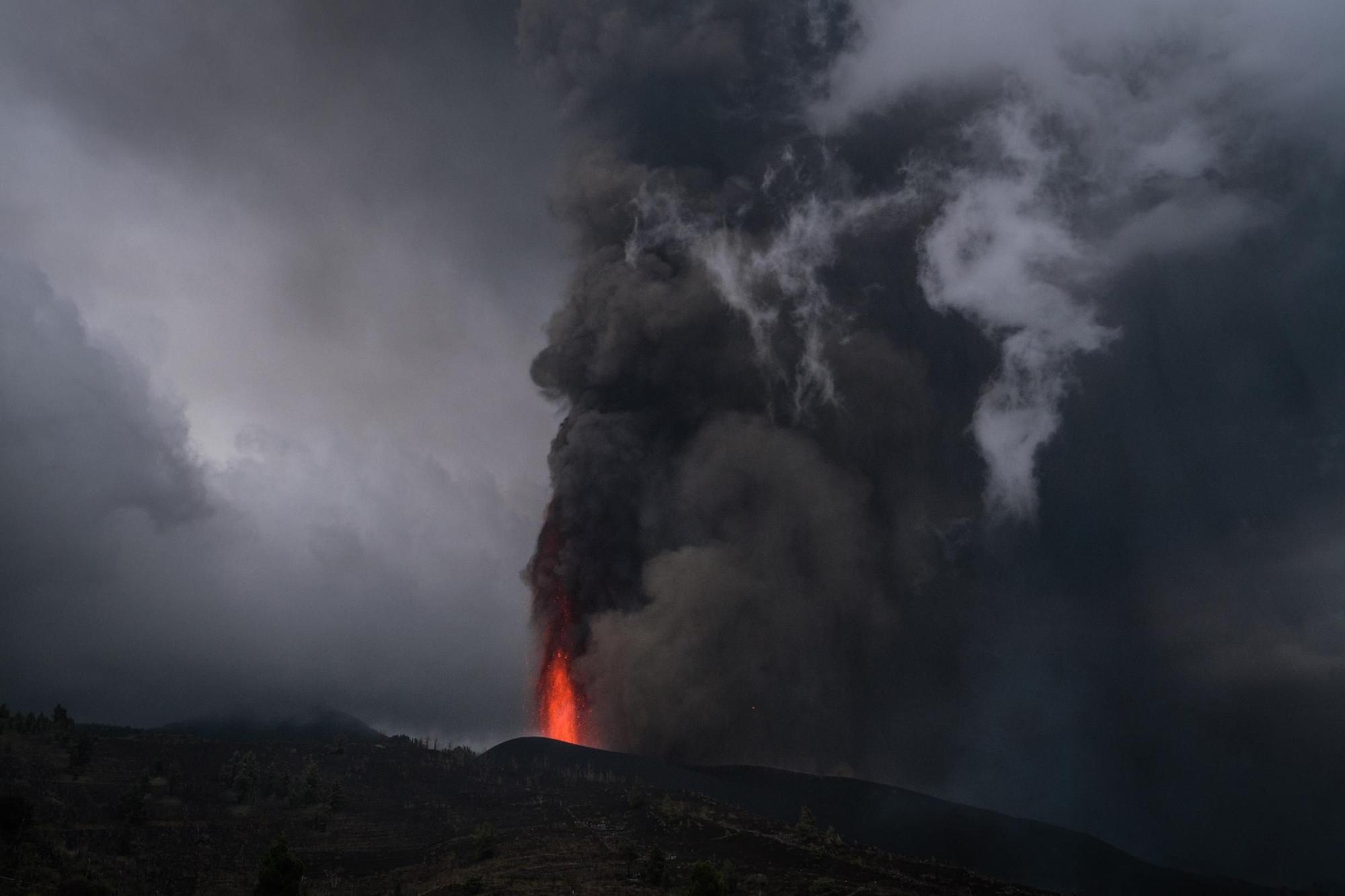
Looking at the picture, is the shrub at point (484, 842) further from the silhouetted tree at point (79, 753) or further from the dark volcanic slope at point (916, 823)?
the silhouetted tree at point (79, 753)

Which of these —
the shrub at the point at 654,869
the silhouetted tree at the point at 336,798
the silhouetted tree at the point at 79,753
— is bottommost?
the shrub at the point at 654,869

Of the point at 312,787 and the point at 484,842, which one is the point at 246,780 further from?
the point at 484,842

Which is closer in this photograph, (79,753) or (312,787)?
(312,787)

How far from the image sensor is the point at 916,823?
80.4 metres

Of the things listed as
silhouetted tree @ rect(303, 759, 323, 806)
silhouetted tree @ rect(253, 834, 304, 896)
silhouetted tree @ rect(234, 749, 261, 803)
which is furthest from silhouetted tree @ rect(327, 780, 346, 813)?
silhouetted tree @ rect(253, 834, 304, 896)

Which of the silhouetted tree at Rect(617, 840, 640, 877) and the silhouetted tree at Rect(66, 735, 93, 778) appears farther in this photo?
the silhouetted tree at Rect(66, 735, 93, 778)

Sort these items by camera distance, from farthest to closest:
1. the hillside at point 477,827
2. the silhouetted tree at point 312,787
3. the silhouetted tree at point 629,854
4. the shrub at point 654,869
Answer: the silhouetted tree at point 312,787 → the silhouetted tree at point 629,854 → the hillside at point 477,827 → the shrub at point 654,869

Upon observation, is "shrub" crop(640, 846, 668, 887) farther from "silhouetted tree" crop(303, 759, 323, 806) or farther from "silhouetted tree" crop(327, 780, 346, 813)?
"silhouetted tree" crop(303, 759, 323, 806)

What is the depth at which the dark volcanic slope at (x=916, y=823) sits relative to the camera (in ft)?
250

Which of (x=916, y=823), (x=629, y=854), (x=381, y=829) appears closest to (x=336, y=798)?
(x=381, y=829)

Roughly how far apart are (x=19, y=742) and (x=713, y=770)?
57.6m

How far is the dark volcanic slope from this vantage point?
7631 cm

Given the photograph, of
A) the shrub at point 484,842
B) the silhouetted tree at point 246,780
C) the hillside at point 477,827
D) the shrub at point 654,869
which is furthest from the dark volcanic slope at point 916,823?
the shrub at point 654,869

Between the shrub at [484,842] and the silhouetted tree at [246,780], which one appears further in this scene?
the silhouetted tree at [246,780]
